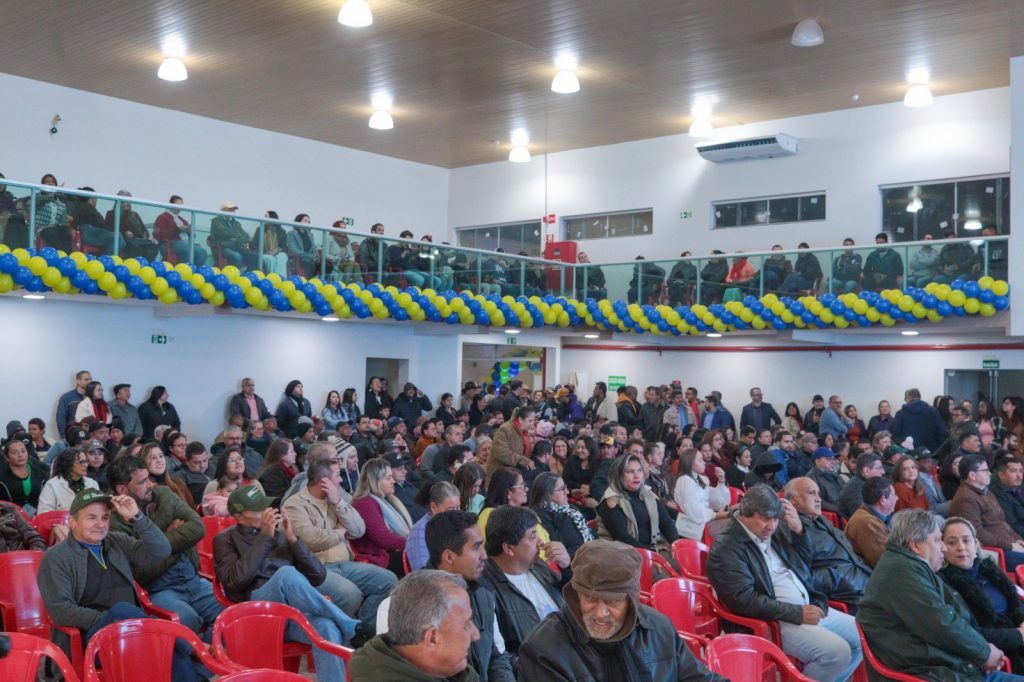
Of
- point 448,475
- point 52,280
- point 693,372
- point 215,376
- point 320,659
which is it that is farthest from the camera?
point 693,372

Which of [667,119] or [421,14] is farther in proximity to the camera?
[667,119]

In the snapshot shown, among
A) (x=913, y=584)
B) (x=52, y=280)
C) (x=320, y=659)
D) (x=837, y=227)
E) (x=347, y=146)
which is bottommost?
(x=320, y=659)

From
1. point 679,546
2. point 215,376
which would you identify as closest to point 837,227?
point 215,376

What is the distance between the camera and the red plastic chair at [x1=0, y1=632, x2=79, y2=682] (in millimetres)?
4023

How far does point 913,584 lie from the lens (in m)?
4.76

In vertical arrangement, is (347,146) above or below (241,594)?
above

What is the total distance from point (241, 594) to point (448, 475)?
12.9 feet

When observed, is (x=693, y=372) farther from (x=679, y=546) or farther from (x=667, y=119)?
(x=679, y=546)

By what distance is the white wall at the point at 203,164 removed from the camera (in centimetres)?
1709

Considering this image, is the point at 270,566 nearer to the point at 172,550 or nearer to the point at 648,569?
the point at 172,550

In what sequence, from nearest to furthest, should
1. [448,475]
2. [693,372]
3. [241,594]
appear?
[241,594], [448,475], [693,372]

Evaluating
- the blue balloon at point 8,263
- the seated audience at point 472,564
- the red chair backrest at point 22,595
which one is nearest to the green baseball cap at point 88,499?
the red chair backrest at point 22,595

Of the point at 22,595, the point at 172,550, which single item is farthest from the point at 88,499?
the point at 22,595

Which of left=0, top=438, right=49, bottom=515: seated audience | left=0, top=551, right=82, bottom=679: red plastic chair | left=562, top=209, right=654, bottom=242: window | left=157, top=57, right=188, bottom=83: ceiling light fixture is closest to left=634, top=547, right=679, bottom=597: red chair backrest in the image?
left=0, top=551, right=82, bottom=679: red plastic chair
